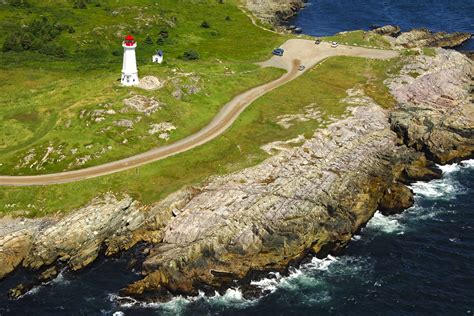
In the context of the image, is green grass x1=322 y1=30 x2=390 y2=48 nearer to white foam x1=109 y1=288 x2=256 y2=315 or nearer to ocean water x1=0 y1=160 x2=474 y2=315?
ocean water x1=0 y1=160 x2=474 y2=315

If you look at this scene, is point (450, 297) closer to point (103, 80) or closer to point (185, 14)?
point (103, 80)

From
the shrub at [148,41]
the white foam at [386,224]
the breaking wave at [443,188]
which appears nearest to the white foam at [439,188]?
the breaking wave at [443,188]

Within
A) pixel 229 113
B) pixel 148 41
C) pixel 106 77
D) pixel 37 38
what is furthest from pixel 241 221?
pixel 37 38

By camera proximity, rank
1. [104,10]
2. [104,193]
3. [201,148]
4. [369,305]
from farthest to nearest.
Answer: [104,10] → [201,148] → [104,193] → [369,305]

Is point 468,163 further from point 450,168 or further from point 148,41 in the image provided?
point 148,41

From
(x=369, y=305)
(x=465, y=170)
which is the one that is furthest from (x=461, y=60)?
(x=369, y=305)

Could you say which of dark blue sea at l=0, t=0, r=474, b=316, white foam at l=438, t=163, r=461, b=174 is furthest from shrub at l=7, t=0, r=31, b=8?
white foam at l=438, t=163, r=461, b=174

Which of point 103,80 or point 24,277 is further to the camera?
point 103,80
